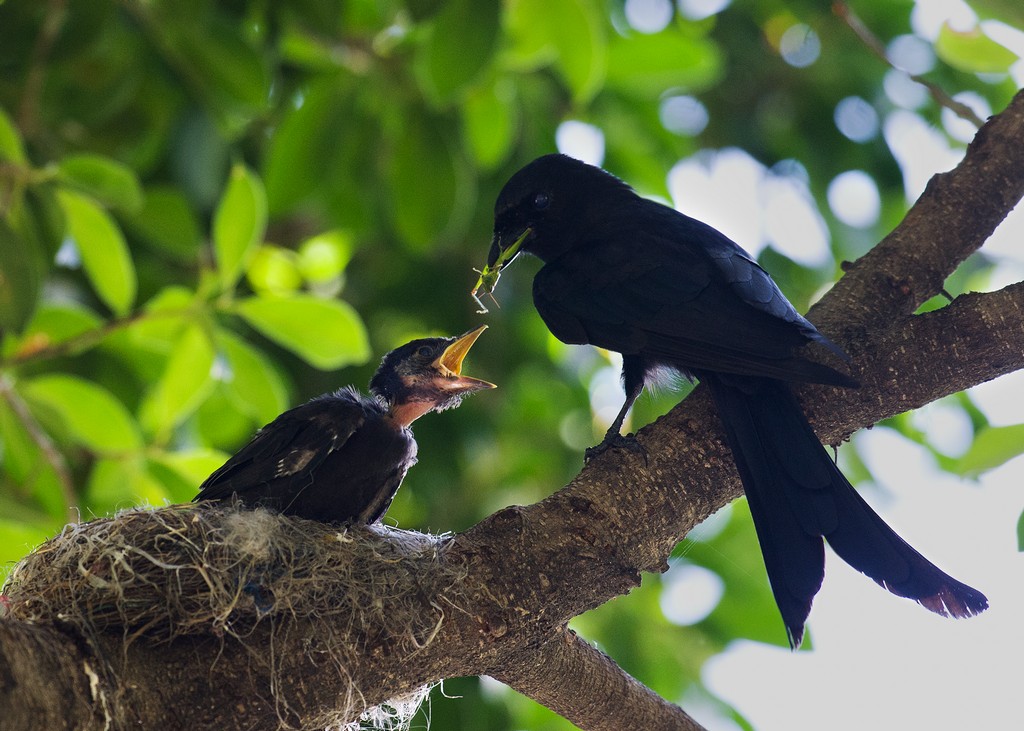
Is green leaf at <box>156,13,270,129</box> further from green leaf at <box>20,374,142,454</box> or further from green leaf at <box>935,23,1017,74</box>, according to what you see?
green leaf at <box>935,23,1017,74</box>

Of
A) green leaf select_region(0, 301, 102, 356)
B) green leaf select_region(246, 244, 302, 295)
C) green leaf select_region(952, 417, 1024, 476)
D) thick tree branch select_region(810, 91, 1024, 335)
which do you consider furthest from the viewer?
green leaf select_region(246, 244, 302, 295)

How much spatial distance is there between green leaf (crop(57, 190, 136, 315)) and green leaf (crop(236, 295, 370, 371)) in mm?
376

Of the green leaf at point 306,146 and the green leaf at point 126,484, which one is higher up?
the green leaf at point 306,146

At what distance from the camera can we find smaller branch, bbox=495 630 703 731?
2.19 metres

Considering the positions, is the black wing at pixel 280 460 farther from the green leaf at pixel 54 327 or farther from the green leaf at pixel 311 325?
the green leaf at pixel 54 327

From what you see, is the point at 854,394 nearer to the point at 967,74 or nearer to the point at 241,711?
the point at 241,711

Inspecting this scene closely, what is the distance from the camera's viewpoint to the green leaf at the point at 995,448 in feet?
7.94

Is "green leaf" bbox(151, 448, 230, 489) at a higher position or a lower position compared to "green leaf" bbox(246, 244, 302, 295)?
higher

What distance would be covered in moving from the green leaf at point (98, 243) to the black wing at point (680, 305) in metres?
1.30

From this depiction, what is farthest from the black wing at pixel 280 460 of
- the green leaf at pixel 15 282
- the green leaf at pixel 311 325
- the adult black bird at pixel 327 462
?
the green leaf at pixel 15 282

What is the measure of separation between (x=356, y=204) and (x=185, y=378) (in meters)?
1.35

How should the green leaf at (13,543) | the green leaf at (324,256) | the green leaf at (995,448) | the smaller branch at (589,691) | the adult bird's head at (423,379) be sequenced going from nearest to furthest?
Result: the smaller branch at (589,691) < the green leaf at (995,448) < the green leaf at (13,543) < the adult bird's head at (423,379) < the green leaf at (324,256)

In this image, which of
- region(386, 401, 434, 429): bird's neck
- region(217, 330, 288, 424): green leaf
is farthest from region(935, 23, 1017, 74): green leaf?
region(217, 330, 288, 424): green leaf

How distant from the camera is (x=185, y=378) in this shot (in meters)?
3.27
